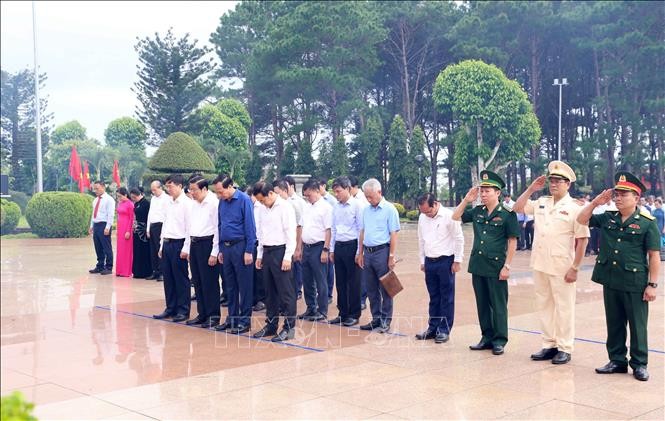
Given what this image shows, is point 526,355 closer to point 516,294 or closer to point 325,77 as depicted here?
point 516,294

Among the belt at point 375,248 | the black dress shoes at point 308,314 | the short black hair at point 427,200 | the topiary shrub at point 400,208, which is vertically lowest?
the black dress shoes at point 308,314

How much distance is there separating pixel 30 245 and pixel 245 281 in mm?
12576

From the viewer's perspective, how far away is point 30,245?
1767 cm

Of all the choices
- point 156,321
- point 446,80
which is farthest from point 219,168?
point 156,321

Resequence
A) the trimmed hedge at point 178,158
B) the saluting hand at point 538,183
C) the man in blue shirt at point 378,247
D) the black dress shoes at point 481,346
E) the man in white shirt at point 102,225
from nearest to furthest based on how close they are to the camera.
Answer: the saluting hand at point 538,183, the black dress shoes at point 481,346, the man in blue shirt at point 378,247, the man in white shirt at point 102,225, the trimmed hedge at point 178,158

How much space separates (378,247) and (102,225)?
6829 mm

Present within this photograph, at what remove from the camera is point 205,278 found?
7.45 meters

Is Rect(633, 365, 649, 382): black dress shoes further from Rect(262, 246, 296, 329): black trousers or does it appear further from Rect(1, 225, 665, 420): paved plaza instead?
Rect(262, 246, 296, 329): black trousers

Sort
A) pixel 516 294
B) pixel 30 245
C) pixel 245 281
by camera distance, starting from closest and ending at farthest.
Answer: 1. pixel 245 281
2. pixel 516 294
3. pixel 30 245

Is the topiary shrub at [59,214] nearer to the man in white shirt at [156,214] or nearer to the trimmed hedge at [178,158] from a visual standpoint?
the trimmed hedge at [178,158]

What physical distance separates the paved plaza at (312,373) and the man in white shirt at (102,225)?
3.94 metres

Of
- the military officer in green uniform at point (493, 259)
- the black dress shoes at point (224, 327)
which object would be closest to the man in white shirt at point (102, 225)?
the black dress shoes at point (224, 327)

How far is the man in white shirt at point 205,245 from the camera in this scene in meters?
7.38

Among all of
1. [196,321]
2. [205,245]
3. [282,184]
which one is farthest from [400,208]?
[205,245]
